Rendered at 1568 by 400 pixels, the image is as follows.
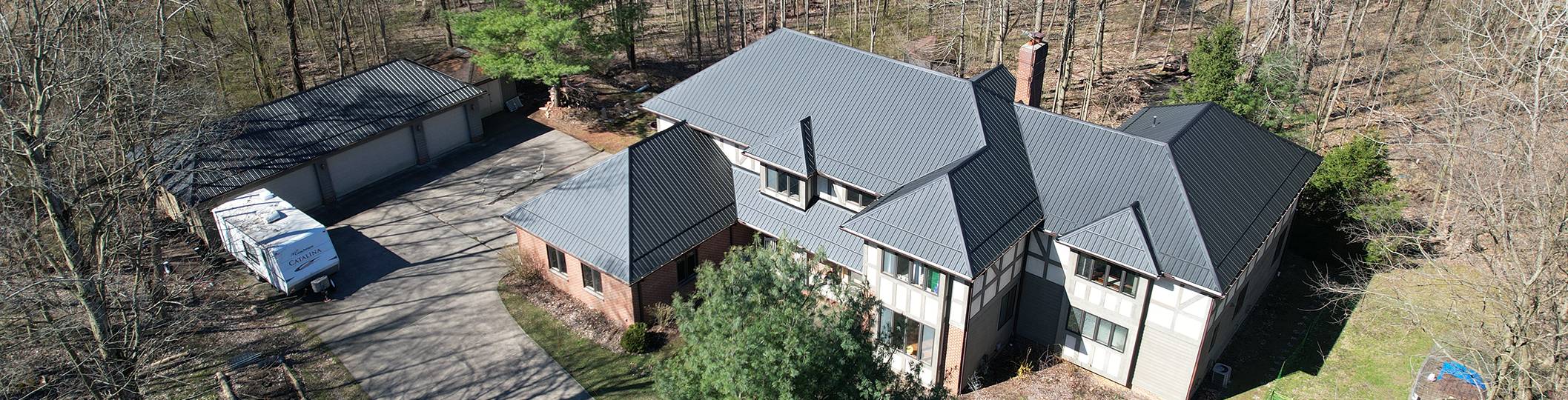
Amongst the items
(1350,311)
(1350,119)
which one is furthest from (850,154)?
(1350,119)

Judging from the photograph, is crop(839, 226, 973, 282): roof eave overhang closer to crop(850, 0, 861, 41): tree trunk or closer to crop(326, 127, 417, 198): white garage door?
crop(326, 127, 417, 198): white garage door

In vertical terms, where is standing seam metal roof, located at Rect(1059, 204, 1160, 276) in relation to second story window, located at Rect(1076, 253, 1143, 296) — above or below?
above

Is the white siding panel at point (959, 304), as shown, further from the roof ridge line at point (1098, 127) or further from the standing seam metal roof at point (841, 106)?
the roof ridge line at point (1098, 127)

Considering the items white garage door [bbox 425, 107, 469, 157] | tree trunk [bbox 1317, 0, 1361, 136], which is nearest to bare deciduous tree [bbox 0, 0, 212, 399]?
white garage door [bbox 425, 107, 469, 157]

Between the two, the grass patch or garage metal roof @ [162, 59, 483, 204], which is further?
garage metal roof @ [162, 59, 483, 204]

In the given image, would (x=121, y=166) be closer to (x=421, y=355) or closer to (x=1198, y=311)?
(x=421, y=355)

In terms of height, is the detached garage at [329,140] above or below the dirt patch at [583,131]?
above

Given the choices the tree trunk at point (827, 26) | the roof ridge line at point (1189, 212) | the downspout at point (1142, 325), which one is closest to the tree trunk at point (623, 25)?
the tree trunk at point (827, 26)
